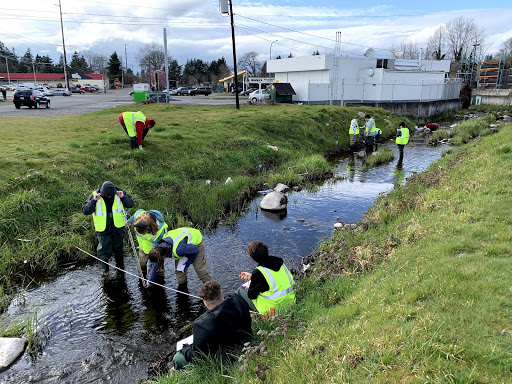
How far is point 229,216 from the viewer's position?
1068 cm

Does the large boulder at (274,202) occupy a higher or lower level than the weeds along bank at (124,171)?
lower

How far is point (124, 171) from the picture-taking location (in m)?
11.6

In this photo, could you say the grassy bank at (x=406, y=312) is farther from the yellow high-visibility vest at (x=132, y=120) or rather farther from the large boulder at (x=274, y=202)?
the yellow high-visibility vest at (x=132, y=120)

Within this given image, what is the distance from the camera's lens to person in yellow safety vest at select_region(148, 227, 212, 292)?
19.7 feet

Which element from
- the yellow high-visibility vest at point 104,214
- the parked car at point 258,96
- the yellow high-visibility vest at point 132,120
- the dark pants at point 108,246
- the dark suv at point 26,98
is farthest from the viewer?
the parked car at point 258,96

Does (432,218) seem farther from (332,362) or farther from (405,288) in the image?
(332,362)

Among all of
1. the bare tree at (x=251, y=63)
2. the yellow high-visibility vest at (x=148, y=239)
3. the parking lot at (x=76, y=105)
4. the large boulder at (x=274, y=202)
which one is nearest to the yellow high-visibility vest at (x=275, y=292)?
the yellow high-visibility vest at (x=148, y=239)

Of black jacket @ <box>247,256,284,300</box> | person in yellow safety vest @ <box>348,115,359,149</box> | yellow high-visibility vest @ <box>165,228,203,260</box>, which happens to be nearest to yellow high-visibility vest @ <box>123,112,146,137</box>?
yellow high-visibility vest @ <box>165,228,203,260</box>

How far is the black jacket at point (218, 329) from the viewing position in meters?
4.09

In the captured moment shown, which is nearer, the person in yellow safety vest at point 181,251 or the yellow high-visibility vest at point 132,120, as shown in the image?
the person in yellow safety vest at point 181,251

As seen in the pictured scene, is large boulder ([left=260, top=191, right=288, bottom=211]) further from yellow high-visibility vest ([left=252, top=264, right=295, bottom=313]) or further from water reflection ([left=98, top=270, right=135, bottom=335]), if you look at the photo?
yellow high-visibility vest ([left=252, top=264, right=295, bottom=313])

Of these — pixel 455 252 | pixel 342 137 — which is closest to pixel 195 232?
pixel 455 252

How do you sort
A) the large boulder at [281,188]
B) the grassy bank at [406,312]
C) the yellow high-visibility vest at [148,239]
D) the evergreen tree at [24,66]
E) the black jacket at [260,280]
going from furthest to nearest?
the evergreen tree at [24,66] < the large boulder at [281,188] < the yellow high-visibility vest at [148,239] < the black jacket at [260,280] < the grassy bank at [406,312]

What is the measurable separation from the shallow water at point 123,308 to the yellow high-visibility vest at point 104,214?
1134mm
